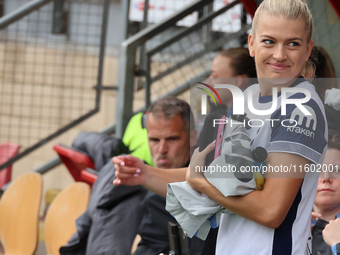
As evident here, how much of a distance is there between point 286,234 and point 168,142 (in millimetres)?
1076

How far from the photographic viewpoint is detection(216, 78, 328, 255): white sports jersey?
2.89 ft

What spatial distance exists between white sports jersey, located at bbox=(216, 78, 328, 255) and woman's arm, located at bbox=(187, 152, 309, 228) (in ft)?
0.07

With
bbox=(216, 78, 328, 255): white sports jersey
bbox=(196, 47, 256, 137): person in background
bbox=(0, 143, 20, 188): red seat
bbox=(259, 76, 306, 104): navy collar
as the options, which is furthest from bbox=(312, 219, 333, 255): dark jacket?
bbox=(0, 143, 20, 188): red seat

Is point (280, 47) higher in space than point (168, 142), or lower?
higher

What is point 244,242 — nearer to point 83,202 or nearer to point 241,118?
point 241,118

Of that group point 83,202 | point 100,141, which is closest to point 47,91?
point 100,141

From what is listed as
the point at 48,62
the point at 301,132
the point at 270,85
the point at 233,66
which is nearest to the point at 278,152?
the point at 301,132

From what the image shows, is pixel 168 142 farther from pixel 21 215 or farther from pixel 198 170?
pixel 21 215

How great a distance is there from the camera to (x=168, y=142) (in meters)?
1.96

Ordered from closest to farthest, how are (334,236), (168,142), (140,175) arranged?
1. (334,236)
2. (140,175)
3. (168,142)

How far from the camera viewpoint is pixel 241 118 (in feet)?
3.13

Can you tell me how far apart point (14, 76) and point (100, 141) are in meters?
2.01

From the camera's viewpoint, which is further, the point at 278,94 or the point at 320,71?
the point at 320,71

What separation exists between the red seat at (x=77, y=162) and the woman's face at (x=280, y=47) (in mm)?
1618
